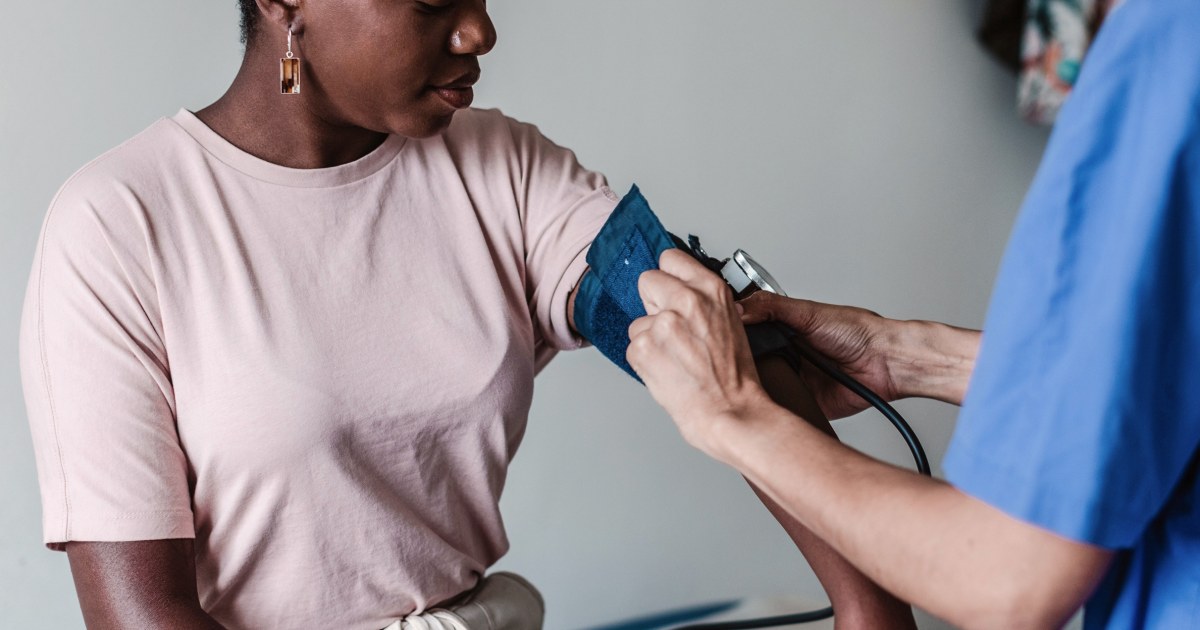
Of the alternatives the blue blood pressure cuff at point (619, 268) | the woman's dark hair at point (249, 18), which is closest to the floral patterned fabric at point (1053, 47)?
the blue blood pressure cuff at point (619, 268)

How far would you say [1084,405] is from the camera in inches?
22.9

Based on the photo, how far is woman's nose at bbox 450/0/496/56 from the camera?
1.05 m

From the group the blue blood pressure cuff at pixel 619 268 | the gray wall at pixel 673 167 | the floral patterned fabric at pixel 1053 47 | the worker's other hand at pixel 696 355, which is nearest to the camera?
the worker's other hand at pixel 696 355

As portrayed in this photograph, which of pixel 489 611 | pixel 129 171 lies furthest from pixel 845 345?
pixel 129 171

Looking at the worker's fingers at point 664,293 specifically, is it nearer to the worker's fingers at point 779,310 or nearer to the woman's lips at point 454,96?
the worker's fingers at point 779,310

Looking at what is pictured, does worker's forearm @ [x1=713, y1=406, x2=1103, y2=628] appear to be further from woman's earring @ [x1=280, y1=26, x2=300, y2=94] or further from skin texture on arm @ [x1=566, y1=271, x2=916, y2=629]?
woman's earring @ [x1=280, y1=26, x2=300, y2=94]

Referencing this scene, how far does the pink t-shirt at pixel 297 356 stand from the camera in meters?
0.95

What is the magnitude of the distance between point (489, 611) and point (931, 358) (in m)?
0.54

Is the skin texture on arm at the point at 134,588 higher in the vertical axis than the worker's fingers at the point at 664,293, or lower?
lower

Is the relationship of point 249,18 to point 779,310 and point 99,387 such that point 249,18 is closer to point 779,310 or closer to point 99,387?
point 99,387

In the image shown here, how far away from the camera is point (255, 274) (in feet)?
3.42

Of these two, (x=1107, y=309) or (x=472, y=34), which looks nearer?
(x=1107, y=309)

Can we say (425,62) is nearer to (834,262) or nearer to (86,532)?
(86,532)

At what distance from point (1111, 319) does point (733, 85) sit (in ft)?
5.00
